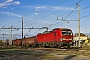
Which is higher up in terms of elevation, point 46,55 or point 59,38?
point 59,38

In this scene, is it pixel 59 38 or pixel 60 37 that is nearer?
pixel 60 37

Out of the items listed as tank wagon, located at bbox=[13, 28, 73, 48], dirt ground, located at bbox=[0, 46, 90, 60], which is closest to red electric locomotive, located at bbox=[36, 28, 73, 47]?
tank wagon, located at bbox=[13, 28, 73, 48]

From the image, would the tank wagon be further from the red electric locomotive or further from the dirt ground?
the dirt ground

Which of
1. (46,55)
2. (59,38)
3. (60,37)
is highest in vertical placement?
(60,37)

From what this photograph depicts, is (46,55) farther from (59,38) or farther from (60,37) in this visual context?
(59,38)

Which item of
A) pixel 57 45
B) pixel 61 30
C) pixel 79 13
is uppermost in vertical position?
pixel 79 13

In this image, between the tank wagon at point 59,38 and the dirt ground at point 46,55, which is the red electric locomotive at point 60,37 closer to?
the tank wagon at point 59,38

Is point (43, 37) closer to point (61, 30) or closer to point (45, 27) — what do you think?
point (61, 30)

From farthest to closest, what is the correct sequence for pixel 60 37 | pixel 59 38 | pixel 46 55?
pixel 59 38 → pixel 60 37 → pixel 46 55

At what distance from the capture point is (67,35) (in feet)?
127

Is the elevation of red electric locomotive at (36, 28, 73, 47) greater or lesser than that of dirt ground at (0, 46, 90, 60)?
greater

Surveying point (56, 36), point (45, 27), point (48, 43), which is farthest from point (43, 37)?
point (45, 27)

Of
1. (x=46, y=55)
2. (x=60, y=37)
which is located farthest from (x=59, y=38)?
(x=46, y=55)

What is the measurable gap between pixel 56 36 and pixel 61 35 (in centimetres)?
172
